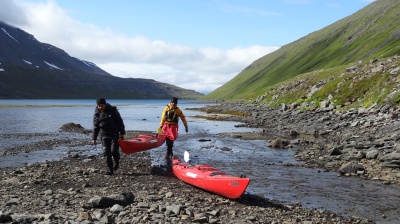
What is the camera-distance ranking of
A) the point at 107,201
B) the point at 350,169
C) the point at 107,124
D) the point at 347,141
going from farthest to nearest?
1. the point at 347,141
2. the point at 350,169
3. the point at 107,124
4. the point at 107,201

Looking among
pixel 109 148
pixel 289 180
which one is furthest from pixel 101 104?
pixel 289 180

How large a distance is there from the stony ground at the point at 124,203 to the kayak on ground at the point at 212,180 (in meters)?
0.30

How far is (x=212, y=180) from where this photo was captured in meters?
13.6

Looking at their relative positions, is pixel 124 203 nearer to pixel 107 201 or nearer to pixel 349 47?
pixel 107 201

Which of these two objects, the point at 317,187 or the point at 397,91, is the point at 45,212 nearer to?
the point at 317,187

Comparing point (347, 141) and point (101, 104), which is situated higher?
point (101, 104)

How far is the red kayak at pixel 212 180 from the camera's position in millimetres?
12602

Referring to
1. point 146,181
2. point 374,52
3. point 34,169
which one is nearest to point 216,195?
point 146,181

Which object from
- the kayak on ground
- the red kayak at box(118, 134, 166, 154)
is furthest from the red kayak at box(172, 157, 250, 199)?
the red kayak at box(118, 134, 166, 154)

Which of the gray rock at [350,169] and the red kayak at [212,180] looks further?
the gray rock at [350,169]

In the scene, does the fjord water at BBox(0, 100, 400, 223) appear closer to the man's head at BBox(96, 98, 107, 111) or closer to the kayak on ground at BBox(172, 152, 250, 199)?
the kayak on ground at BBox(172, 152, 250, 199)

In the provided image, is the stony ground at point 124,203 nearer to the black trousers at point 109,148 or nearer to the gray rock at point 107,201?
the gray rock at point 107,201

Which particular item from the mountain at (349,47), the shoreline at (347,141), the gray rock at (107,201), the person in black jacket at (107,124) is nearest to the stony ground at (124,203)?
the gray rock at (107,201)

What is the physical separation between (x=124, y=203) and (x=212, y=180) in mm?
3589
